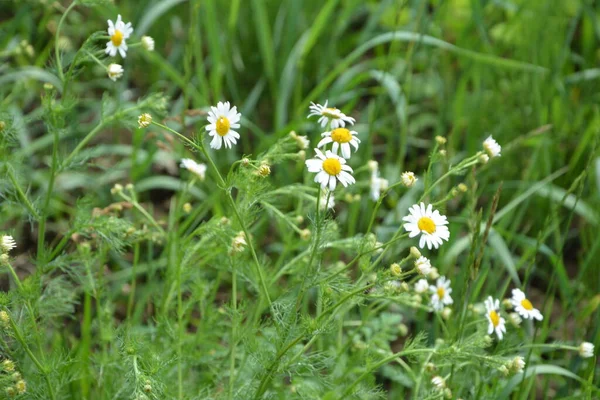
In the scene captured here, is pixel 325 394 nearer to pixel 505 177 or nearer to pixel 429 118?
pixel 505 177

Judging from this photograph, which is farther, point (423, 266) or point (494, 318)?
point (494, 318)

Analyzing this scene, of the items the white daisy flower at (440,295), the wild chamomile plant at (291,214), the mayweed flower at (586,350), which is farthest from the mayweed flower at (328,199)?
the mayweed flower at (586,350)

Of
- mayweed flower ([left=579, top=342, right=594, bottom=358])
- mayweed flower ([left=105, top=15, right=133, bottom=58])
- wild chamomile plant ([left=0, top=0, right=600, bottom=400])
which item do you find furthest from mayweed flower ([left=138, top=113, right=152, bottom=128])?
mayweed flower ([left=579, top=342, right=594, bottom=358])

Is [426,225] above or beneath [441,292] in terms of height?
above

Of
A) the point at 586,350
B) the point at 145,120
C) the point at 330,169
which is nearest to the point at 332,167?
the point at 330,169

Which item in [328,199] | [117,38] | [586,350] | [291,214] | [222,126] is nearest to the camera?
[328,199]

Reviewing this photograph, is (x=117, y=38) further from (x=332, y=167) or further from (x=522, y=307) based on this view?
(x=522, y=307)

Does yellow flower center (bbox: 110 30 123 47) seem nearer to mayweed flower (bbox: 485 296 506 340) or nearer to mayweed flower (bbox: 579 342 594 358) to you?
mayweed flower (bbox: 485 296 506 340)
